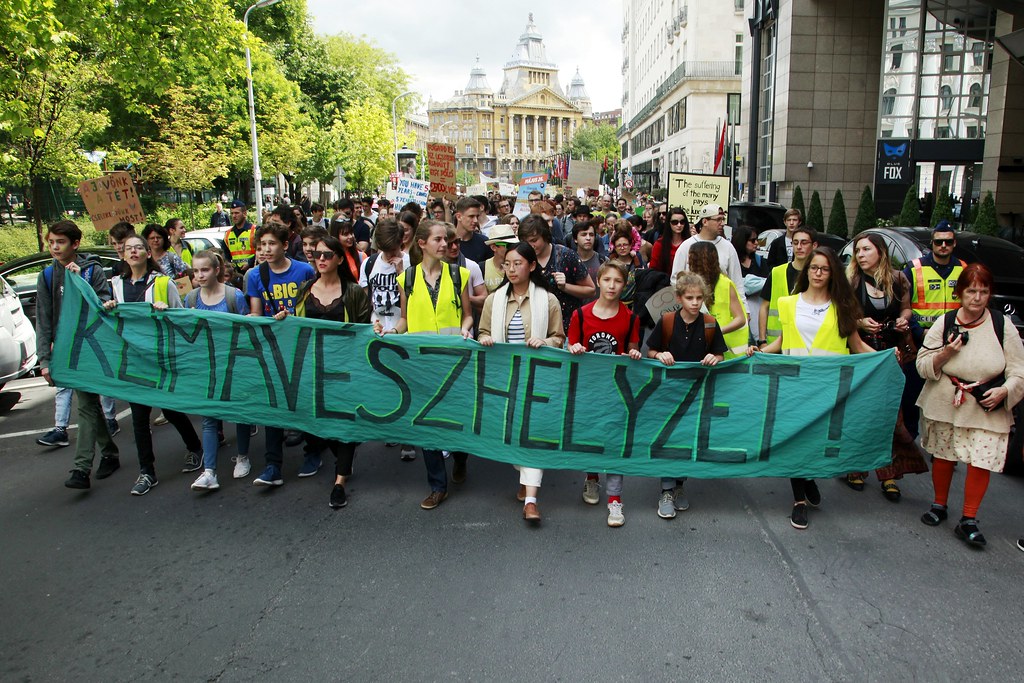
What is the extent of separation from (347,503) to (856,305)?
11.8ft

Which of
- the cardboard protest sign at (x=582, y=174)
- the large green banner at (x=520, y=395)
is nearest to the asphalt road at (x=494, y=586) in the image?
the large green banner at (x=520, y=395)

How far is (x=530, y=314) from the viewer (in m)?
5.37

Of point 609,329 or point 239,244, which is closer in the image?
point 609,329

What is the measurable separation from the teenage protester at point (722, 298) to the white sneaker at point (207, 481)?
3.73 meters

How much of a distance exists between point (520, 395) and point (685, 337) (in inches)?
44.6

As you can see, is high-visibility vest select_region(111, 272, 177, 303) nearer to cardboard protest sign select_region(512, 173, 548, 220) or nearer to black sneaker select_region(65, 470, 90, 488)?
black sneaker select_region(65, 470, 90, 488)

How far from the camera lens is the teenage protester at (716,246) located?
7473 millimetres

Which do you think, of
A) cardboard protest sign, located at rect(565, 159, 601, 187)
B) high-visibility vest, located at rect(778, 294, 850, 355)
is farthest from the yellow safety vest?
cardboard protest sign, located at rect(565, 159, 601, 187)

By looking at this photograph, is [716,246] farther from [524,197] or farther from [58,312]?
[524,197]

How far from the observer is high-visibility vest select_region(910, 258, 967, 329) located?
6078 mm

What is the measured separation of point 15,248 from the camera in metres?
18.4

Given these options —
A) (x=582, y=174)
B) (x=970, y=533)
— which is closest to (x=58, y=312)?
(x=970, y=533)

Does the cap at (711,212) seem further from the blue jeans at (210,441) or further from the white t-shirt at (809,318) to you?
the blue jeans at (210,441)

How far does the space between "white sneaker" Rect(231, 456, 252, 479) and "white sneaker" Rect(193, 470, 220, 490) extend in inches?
9.4
